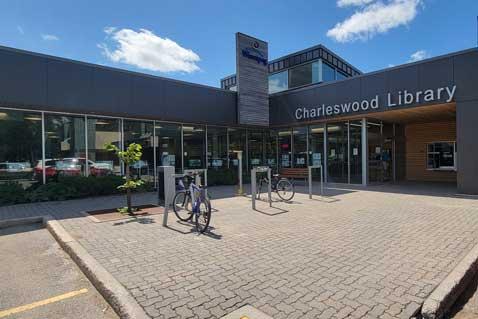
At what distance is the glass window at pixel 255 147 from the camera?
17.5m

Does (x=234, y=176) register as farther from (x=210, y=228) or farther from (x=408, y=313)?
(x=408, y=313)

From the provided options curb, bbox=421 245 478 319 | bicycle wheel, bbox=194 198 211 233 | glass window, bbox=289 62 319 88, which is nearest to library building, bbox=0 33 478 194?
bicycle wheel, bbox=194 198 211 233

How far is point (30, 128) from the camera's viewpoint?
10.6 meters

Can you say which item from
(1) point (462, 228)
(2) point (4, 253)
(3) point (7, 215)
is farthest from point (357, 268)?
(3) point (7, 215)

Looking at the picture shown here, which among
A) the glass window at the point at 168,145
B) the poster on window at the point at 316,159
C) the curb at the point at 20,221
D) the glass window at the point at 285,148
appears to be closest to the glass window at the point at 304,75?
the glass window at the point at 285,148

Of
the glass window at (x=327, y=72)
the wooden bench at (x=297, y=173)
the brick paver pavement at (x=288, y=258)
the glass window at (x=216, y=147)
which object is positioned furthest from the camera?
the glass window at (x=327, y=72)

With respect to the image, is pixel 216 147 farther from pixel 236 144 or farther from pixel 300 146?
pixel 300 146

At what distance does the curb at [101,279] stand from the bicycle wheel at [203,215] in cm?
213

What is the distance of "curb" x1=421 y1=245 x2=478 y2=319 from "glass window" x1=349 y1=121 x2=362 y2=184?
10446 mm

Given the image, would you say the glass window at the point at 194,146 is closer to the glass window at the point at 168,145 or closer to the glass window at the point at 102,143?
the glass window at the point at 168,145

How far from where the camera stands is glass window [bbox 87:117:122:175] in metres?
11.8

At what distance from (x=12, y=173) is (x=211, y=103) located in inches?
324

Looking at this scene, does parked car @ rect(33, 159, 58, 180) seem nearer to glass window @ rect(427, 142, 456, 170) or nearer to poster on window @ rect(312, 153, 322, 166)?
poster on window @ rect(312, 153, 322, 166)

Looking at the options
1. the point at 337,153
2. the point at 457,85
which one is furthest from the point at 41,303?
the point at 337,153
